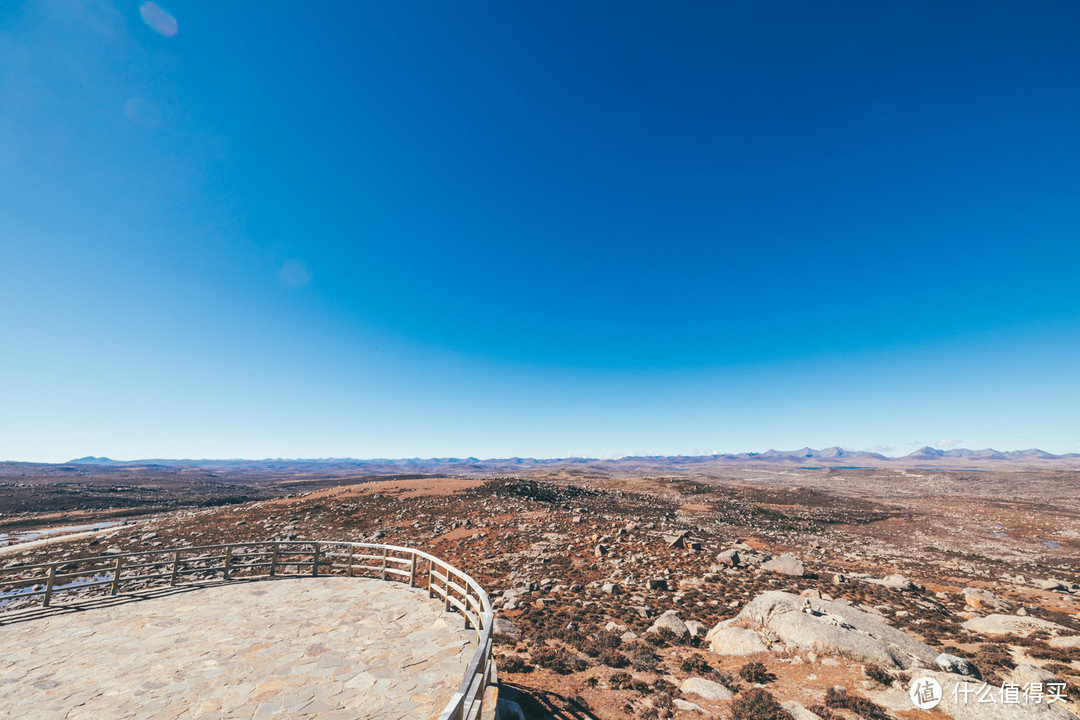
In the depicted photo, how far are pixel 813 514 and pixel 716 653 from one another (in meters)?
50.5

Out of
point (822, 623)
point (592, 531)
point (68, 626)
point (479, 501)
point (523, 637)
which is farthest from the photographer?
point (479, 501)

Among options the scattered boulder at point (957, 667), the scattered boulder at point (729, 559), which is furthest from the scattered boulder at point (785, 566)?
the scattered boulder at point (957, 667)

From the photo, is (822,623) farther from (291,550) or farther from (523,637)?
(291,550)

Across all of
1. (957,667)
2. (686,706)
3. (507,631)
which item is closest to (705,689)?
(686,706)

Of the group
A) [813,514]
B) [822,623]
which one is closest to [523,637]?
[822,623]

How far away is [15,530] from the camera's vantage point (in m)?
44.9

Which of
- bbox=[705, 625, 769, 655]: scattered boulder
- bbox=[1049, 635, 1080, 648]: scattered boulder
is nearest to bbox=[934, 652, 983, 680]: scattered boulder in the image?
bbox=[705, 625, 769, 655]: scattered boulder

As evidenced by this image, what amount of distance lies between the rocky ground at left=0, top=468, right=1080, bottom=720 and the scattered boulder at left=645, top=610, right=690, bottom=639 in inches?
2.4

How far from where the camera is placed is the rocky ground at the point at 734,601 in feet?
32.1

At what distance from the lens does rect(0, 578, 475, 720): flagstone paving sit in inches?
288

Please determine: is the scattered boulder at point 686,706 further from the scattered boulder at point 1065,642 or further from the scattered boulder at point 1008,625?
the scattered boulder at point 1008,625

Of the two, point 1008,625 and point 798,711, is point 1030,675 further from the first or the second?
point 798,711

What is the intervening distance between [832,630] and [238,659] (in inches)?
631

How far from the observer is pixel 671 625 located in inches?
561
